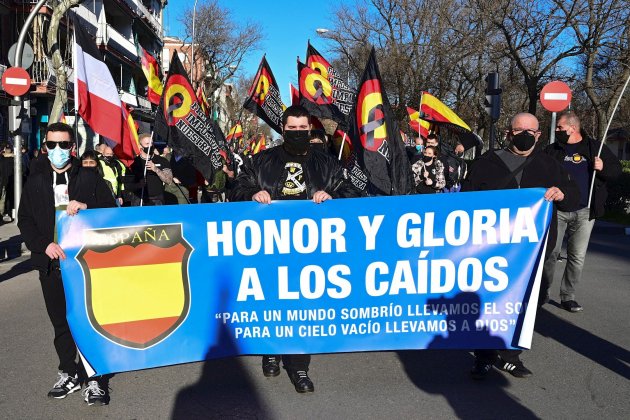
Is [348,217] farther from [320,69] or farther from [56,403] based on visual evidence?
[320,69]

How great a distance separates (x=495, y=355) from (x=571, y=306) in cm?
258

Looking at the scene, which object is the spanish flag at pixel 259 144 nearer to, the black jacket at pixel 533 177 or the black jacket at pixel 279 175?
the black jacket at pixel 533 177

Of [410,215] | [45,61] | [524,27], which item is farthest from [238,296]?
[45,61]

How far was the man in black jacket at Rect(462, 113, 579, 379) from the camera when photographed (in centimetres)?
475

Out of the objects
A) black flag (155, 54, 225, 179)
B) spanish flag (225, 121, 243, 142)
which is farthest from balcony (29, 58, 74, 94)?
black flag (155, 54, 225, 179)

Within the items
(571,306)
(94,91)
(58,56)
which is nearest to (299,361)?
(94,91)

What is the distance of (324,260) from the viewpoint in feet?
14.8

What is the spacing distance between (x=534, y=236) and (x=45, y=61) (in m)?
25.6

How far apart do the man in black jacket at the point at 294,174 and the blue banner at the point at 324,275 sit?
0.18 m

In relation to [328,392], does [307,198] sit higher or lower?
higher

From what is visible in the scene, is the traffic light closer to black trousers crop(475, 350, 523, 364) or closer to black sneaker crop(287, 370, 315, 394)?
black trousers crop(475, 350, 523, 364)

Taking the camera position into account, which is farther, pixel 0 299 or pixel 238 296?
pixel 0 299

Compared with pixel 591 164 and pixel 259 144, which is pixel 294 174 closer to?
pixel 591 164

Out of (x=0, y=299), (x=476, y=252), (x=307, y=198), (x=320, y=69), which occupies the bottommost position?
(x=0, y=299)
